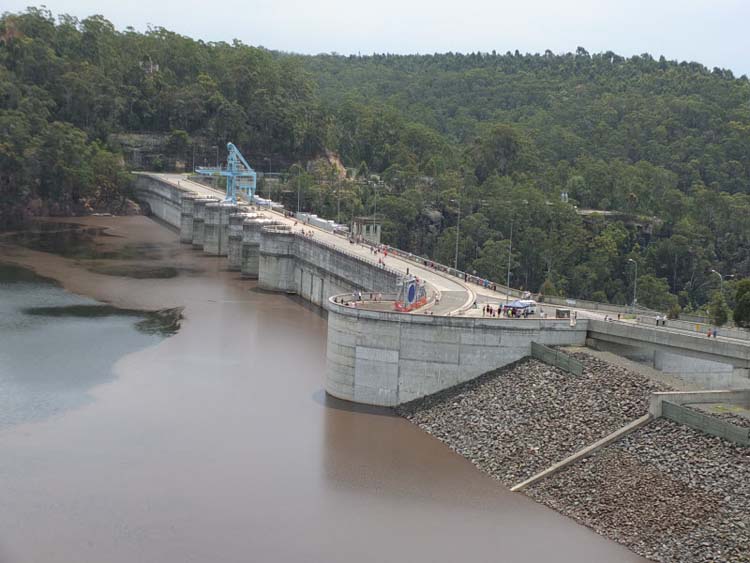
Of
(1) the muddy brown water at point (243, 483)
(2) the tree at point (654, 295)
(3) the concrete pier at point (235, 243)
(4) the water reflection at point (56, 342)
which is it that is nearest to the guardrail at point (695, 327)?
(1) the muddy brown water at point (243, 483)

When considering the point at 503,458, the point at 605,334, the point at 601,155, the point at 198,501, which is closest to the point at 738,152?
the point at 601,155

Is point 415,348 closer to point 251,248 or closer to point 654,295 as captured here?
point 654,295

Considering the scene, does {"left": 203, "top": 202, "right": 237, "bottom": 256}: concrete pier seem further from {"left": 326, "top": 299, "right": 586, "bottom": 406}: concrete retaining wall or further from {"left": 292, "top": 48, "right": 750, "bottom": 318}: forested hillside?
{"left": 326, "top": 299, "right": 586, "bottom": 406}: concrete retaining wall

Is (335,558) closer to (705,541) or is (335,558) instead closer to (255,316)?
(705,541)

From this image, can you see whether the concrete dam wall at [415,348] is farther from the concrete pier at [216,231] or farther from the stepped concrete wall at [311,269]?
the concrete pier at [216,231]

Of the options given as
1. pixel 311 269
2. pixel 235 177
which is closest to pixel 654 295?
pixel 311 269

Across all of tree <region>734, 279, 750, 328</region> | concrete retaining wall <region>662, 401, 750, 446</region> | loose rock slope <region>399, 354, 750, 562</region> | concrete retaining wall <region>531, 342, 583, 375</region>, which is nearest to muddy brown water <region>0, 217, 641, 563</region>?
loose rock slope <region>399, 354, 750, 562</region>
